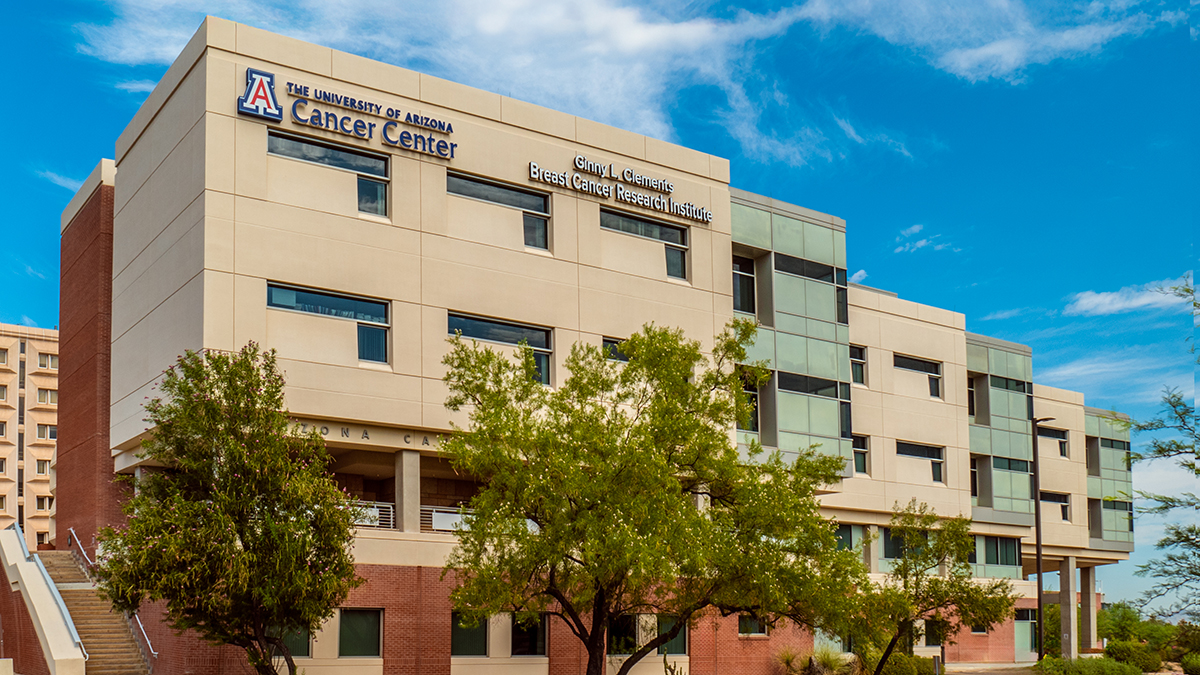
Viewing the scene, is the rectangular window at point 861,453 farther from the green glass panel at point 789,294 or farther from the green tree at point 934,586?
the green tree at point 934,586

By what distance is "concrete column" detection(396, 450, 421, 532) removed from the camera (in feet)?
108

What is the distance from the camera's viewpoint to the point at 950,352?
2167 inches

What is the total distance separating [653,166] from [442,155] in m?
8.31

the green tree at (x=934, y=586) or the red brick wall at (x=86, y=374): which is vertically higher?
the red brick wall at (x=86, y=374)

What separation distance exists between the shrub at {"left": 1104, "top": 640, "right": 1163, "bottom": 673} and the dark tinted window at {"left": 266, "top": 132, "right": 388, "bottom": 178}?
41420 millimetres

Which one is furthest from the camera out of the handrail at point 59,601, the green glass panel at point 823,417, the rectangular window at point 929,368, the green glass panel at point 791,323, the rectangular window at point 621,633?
the rectangular window at point 929,368

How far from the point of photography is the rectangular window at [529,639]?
3494 cm

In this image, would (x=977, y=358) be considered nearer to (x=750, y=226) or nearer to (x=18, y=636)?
(x=750, y=226)

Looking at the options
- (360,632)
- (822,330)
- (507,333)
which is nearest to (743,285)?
(822,330)

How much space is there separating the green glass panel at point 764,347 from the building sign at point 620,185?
5218 mm

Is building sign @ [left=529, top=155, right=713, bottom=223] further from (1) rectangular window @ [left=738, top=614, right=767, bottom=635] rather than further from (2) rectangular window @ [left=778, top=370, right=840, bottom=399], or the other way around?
(1) rectangular window @ [left=738, top=614, right=767, bottom=635]

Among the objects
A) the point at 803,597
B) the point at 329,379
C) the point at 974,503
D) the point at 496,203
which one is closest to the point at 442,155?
the point at 496,203

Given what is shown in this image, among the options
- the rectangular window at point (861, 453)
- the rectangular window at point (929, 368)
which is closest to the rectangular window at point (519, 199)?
the rectangular window at point (861, 453)

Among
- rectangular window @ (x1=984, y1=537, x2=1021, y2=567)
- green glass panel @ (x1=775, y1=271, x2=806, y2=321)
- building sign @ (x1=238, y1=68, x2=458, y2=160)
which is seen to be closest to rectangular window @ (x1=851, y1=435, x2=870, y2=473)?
green glass panel @ (x1=775, y1=271, x2=806, y2=321)
